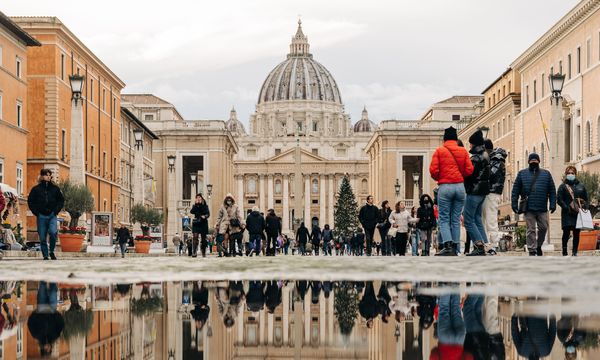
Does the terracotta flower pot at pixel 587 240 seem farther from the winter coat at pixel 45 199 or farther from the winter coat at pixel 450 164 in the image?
the winter coat at pixel 45 199

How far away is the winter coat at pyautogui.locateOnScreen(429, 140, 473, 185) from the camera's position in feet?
54.8

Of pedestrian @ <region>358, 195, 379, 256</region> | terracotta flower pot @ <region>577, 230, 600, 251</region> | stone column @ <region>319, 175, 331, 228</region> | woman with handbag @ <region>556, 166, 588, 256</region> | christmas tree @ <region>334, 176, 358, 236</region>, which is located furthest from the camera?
stone column @ <region>319, 175, 331, 228</region>

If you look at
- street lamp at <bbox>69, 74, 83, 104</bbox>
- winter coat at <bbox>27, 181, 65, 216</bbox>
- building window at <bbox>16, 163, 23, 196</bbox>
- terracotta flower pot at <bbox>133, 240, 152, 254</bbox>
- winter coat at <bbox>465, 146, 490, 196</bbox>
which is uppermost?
street lamp at <bbox>69, 74, 83, 104</bbox>

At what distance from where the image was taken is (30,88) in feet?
180

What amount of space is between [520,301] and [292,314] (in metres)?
1.50

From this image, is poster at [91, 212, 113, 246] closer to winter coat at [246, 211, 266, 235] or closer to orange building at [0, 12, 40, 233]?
orange building at [0, 12, 40, 233]

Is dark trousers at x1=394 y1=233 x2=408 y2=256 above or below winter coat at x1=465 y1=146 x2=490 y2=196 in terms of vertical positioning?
below

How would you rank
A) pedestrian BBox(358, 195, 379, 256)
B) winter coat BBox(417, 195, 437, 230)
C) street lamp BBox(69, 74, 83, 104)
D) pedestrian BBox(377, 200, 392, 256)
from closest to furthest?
1. winter coat BBox(417, 195, 437, 230)
2. pedestrian BBox(358, 195, 379, 256)
3. pedestrian BBox(377, 200, 392, 256)
4. street lamp BBox(69, 74, 83, 104)

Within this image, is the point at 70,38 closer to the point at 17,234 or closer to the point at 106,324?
the point at 17,234

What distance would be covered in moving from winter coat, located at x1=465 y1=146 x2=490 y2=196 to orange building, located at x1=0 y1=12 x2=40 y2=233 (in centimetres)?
3063

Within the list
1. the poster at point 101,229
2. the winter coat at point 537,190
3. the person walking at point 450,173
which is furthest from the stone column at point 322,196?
the person walking at point 450,173

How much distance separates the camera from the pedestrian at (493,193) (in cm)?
1834

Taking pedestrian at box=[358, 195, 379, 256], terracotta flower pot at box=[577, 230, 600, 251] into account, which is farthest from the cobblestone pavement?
terracotta flower pot at box=[577, 230, 600, 251]

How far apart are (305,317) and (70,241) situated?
2942 cm
